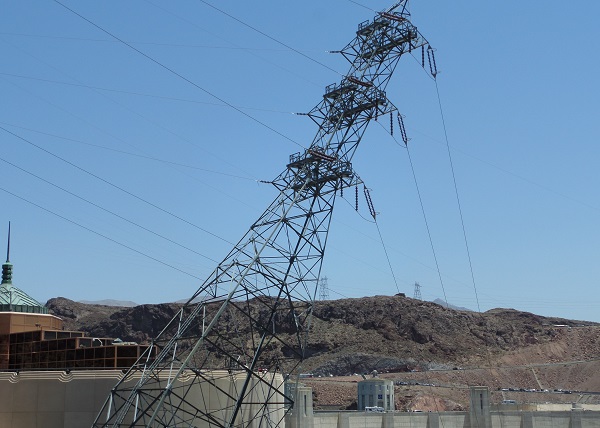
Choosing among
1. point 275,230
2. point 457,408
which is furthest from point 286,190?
point 457,408

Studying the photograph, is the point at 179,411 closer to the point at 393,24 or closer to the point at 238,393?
the point at 238,393

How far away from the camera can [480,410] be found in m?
101

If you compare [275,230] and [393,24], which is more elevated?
[393,24]

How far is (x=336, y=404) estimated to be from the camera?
15450 centimetres

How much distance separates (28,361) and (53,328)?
20.2 feet

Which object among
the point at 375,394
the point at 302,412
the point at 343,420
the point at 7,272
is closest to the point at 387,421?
the point at 343,420

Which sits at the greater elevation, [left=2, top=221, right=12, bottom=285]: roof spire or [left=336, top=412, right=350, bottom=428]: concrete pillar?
[left=2, top=221, right=12, bottom=285]: roof spire

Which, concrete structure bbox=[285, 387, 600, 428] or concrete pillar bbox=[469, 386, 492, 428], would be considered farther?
concrete pillar bbox=[469, 386, 492, 428]

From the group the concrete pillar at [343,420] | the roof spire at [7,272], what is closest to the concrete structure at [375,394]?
the concrete pillar at [343,420]

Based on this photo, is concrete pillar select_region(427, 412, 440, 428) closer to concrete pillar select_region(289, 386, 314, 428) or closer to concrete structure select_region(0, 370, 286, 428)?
concrete pillar select_region(289, 386, 314, 428)

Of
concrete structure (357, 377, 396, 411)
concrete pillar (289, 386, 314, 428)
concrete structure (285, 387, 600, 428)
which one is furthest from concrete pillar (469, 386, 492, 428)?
concrete structure (357, 377, 396, 411)

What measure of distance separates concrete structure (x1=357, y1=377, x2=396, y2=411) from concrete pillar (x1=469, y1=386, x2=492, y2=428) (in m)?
31.7

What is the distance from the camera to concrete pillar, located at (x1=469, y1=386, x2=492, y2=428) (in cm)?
9994

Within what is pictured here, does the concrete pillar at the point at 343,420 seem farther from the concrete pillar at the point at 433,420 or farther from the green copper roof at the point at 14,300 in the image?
the green copper roof at the point at 14,300
